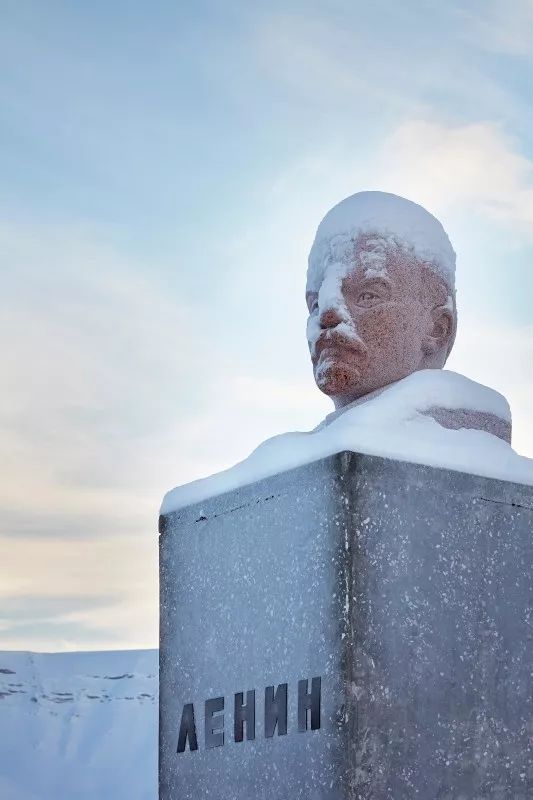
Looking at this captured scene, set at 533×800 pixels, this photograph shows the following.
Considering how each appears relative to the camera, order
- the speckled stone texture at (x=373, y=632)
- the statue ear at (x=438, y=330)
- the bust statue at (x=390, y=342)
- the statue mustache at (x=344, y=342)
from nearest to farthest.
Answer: the speckled stone texture at (x=373, y=632)
the bust statue at (x=390, y=342)
the statue mustache at (x=344, y=342)
the statue ear at (x=438, y=330)

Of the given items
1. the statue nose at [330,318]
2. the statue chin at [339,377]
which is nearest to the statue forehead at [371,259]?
the statue nose at [330,318]

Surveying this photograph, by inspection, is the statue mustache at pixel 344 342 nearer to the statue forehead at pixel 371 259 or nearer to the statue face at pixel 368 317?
the statue face at pixel 368 317

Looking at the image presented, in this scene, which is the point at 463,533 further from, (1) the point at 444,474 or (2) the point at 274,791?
(2) the point at 274,791

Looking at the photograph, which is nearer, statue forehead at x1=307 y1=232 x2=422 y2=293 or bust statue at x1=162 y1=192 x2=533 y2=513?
bust statue at x1=162 y1=192 x2=533 y2=513

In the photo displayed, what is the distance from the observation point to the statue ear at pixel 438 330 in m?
5.12

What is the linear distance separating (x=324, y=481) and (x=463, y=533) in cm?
57

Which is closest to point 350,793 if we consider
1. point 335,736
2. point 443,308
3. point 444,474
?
point 335,736

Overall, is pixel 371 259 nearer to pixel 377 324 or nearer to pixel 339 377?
pixel 377 324

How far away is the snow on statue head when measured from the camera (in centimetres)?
492

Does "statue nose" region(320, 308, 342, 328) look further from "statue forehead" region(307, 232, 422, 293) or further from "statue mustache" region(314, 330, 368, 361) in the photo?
"statue forehead" region(307, 232, 422, 293)

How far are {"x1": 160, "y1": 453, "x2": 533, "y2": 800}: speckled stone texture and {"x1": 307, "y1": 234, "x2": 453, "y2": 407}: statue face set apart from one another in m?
0.70

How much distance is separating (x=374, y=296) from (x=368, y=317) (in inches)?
3.7

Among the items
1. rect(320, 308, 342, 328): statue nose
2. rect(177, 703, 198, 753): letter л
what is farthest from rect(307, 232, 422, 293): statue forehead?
rect(177, 703, 198, 753): letter л

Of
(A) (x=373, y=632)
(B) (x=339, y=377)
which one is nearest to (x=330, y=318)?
(B) (x=339, y=377)
